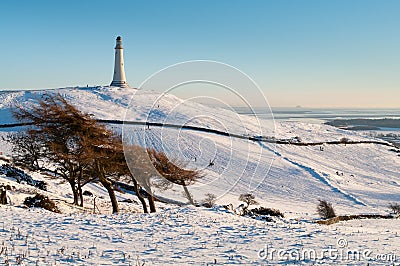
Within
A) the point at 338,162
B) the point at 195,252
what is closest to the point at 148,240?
the point at 195,252

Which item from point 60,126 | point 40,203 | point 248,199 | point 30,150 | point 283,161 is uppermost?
point 60,126

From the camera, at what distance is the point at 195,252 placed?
36.3 feet

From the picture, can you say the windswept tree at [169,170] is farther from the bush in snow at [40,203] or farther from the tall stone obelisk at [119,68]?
the tall stone obelisk at [119,68]

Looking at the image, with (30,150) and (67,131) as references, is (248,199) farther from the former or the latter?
(67,131)

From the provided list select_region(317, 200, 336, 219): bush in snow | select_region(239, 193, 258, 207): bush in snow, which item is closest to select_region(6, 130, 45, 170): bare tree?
select_region(239, 193, 258, 207): bush in snow

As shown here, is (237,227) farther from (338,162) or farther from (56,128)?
(338,162)

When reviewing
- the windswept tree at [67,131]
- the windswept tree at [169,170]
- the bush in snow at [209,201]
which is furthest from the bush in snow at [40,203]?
the bush in snow at [209,201]

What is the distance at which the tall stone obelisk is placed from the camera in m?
111

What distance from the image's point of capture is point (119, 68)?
376ft

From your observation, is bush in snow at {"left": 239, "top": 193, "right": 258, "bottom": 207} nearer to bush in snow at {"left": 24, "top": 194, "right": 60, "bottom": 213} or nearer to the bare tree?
the bare tree

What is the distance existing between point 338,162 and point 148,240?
224 ft

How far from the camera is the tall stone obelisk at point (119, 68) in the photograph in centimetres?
11125

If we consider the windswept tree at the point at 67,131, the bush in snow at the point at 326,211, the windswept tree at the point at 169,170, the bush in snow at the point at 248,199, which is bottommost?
the bush in snow at the point at 326,211

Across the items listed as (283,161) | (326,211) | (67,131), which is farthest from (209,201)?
(283,161)
